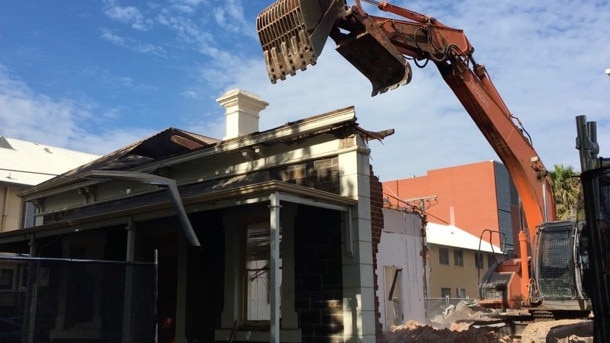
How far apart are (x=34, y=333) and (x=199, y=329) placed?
4563 millimetres

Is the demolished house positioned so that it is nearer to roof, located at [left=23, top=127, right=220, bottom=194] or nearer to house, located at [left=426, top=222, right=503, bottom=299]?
roof, located at [left=23, top=127, right=220, bottom=194]

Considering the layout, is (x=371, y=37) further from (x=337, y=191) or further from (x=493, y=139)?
(x=493, y=139)

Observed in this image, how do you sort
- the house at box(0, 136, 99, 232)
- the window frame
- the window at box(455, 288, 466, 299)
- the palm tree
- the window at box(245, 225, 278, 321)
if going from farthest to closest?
1. the window at box(455, 288, 466, 299)
2. the window frame
3. the palm tree
4. the house at box(0, 136, 99, 232)
5. the window at box(245, 225, 278, 321)

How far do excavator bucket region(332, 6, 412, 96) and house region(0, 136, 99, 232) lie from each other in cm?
1440

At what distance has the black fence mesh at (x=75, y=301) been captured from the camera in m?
6.56

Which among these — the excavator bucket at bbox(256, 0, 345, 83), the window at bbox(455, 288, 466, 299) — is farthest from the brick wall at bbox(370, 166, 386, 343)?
the window at bbox(455, 288, 466, 299)

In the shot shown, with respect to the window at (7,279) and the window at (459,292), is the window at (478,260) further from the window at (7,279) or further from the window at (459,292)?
the window at (7,279)

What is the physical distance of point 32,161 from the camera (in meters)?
25.4

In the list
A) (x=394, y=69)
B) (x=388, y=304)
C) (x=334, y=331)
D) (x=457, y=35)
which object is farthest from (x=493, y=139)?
(x=388, y=304)

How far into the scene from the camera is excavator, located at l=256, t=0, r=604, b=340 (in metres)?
8.29

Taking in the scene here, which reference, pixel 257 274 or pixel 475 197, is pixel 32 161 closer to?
pixel 257 274

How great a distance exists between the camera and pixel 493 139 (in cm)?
1110

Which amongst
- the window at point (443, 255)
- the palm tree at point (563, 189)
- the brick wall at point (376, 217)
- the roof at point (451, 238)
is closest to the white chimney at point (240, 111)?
the brick wall at point (376, 217)

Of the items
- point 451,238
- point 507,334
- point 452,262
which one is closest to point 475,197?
point 451,238
